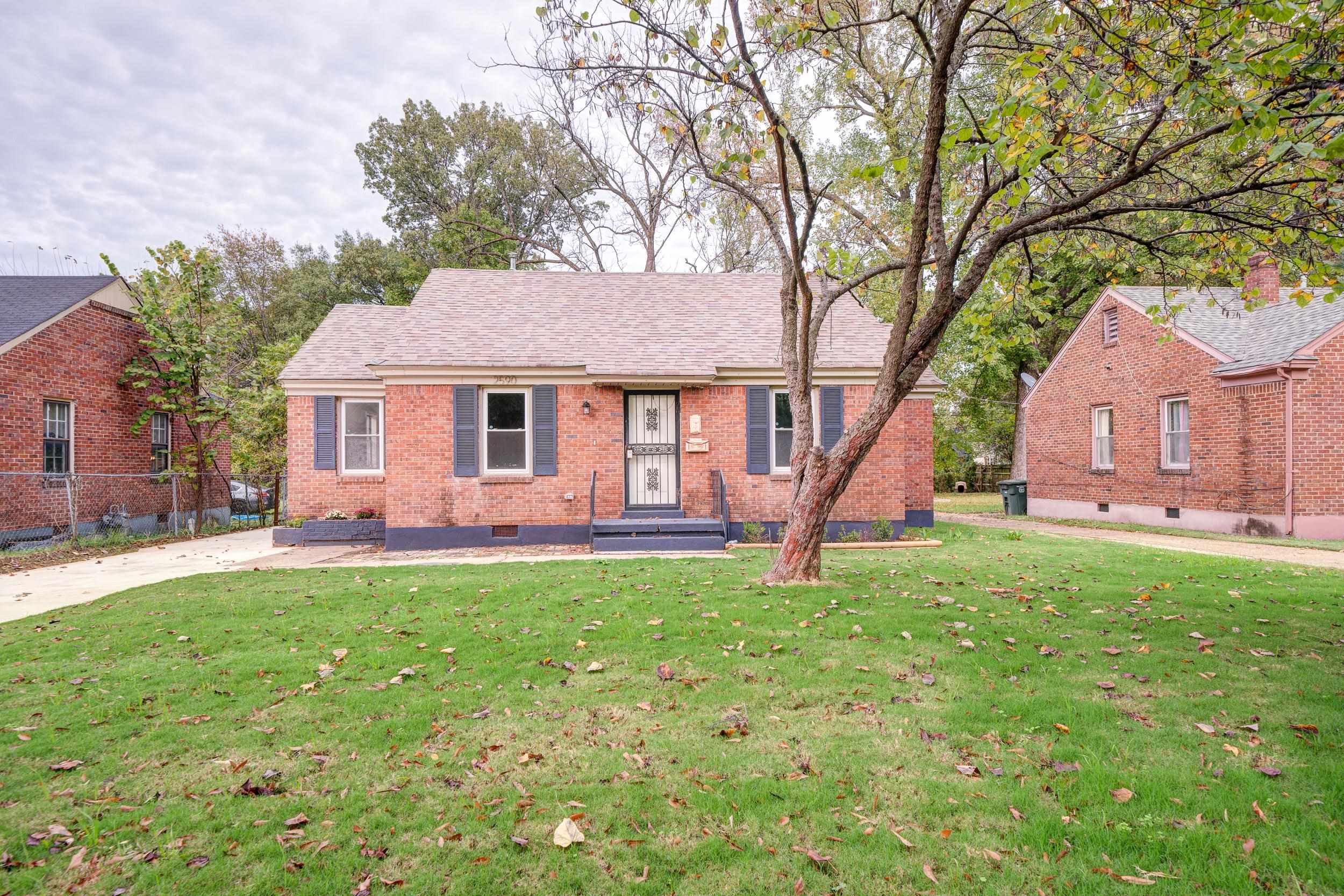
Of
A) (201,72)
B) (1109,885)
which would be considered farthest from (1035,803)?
(201,72)

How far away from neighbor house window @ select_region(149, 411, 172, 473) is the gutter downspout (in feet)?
82.6

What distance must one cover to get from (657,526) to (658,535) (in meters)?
0.16

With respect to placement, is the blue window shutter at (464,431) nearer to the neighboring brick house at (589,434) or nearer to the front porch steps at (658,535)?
the neighboring brick house at (589,434)

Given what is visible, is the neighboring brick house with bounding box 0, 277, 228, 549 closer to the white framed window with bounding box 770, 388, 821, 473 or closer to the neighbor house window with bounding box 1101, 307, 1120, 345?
the white framed window with bounding box 770, 388, 821, 473

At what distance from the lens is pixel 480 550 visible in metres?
11.3

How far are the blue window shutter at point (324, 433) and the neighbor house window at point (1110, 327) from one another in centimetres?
1944

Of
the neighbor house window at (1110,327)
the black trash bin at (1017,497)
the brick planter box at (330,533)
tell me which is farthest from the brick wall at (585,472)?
the black trash bin at (1017,497)

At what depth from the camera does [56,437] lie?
13.1 m

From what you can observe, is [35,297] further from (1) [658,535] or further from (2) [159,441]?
(1) [658,535]

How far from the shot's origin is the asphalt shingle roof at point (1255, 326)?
12.2m

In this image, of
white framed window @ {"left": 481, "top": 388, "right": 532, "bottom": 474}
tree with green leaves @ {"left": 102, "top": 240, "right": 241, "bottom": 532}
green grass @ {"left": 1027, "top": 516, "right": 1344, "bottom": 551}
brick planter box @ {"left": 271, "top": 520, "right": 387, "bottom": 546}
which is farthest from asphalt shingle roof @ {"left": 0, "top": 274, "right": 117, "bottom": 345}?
green grass @ {"left": 1027, "top": 516, "right": 1344, "bottom": 551}

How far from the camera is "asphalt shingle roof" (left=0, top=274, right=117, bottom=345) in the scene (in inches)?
496

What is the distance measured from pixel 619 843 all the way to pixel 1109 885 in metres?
1.86

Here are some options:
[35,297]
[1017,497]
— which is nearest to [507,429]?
[35,297]
